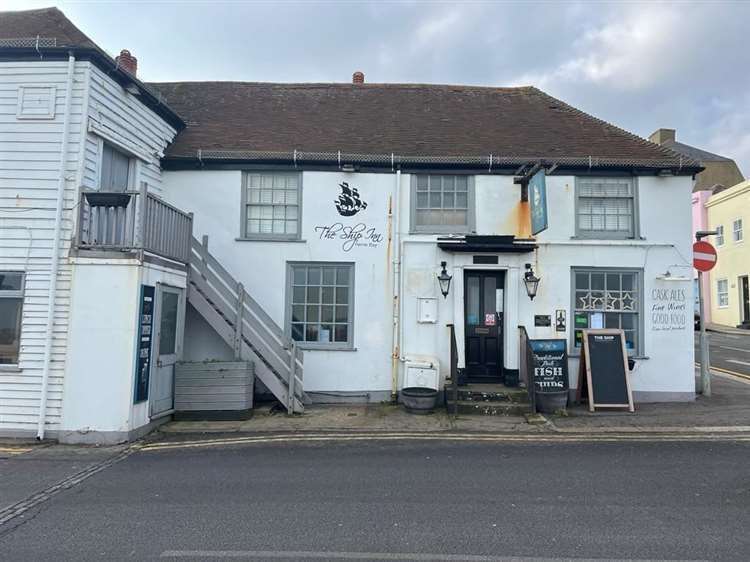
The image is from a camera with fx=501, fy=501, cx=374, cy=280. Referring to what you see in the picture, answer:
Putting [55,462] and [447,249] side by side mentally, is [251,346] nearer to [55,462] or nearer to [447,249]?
[55,462]

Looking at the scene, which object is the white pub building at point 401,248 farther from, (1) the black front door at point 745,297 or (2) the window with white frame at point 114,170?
(1) the black front door at point 745,297

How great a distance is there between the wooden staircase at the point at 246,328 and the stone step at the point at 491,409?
3.07m

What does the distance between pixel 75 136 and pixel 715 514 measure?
391 inches

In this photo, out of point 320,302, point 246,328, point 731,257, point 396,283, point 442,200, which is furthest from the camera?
point 731,257

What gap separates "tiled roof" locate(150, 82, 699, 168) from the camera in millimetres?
11109

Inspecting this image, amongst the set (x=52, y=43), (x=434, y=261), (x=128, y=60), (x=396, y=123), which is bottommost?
(x=434, y=261)

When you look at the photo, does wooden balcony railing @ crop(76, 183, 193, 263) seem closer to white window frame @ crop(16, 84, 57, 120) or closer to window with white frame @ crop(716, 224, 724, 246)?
white window frame @ crop(16, 84, 57, 120)

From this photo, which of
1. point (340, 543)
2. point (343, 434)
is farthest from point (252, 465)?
point (340, 543)

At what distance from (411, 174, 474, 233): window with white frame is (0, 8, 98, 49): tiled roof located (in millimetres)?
6497

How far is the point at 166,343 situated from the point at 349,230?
4.28 metres

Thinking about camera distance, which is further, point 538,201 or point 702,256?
point 702,256

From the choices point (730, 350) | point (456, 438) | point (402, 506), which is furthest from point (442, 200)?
point (730, 350)

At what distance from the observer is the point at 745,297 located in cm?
2675

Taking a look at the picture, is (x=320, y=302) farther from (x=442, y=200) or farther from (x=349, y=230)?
(x=442, y=200)
